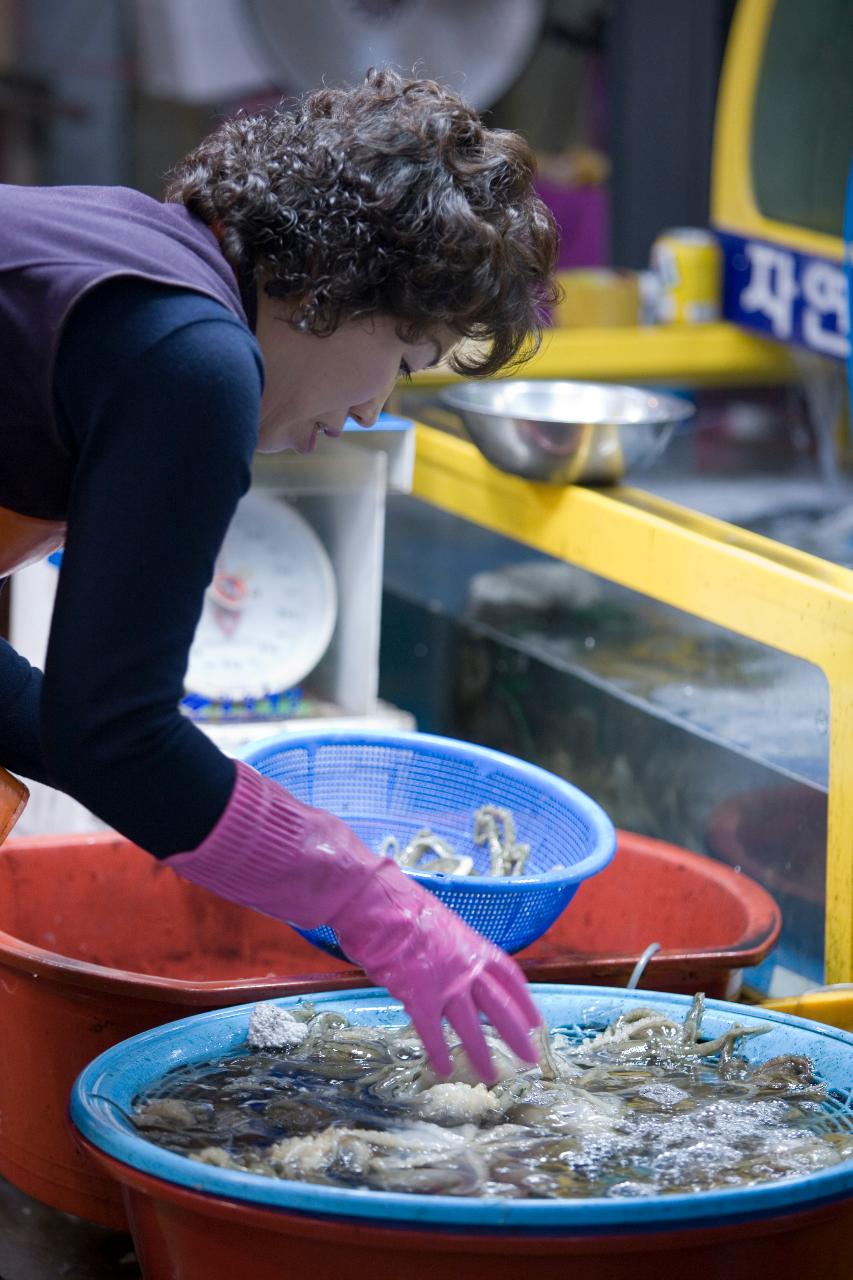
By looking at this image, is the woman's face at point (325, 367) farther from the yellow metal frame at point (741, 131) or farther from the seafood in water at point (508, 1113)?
the yellow metal frame at point (741, 131)

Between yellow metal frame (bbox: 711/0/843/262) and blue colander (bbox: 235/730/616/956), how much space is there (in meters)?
1.96

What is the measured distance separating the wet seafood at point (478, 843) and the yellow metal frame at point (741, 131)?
2.01 m

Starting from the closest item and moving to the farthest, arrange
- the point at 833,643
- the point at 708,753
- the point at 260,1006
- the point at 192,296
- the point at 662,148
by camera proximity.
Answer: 1. the point at 192,296
2. the point at 260,1006
3. the point at 833,643
4. the point at 708,753
5. the point at 662,148

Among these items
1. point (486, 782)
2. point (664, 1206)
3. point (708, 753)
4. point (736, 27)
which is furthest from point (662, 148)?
point (664, 1206)

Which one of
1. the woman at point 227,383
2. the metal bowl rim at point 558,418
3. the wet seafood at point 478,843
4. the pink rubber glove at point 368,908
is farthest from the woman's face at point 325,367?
the metal bowl rim at point 558,418

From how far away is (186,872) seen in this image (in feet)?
3.97

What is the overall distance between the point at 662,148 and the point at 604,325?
→ 59cm

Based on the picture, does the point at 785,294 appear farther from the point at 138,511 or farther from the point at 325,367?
the point at 138,511

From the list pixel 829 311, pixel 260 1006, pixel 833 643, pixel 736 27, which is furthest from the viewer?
pixel 736 27

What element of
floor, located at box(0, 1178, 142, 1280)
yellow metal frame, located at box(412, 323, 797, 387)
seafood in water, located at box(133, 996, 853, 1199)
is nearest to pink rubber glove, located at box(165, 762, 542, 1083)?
seafood in water, located at box(133, 996, 853, 1199)

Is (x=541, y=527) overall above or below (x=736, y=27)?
below

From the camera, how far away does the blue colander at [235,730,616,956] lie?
187cm

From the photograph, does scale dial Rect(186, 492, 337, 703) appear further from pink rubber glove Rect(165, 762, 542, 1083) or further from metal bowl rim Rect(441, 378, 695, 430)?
pink rubber glove Rect(165, 762, 542, 1083)

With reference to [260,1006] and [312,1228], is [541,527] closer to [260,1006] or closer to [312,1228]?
[260,1006]
